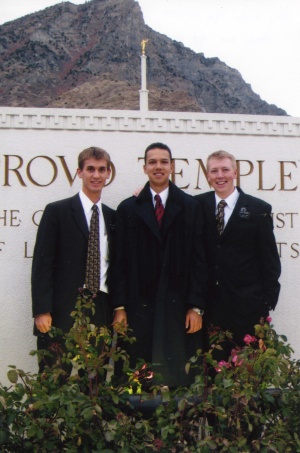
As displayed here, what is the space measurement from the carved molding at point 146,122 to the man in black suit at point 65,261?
34.2 inches

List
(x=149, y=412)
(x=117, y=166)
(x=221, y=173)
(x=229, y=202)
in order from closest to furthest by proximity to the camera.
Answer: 1. (x=149, y=412)
2. (x=221, y=173)
3. (x=229, y=202)
4. (x=117, y=166)

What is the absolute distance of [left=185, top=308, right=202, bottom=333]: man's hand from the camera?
418 centimetres

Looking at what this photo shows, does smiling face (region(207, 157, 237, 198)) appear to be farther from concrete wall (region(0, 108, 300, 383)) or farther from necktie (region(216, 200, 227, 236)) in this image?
concrete wall (region(0, 108, 300, 383))

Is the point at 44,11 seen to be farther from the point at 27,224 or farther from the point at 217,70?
the point at 27,224

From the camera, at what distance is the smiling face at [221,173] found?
Result: 438 centimetres

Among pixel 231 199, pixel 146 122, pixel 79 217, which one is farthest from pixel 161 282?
pixel 146 122

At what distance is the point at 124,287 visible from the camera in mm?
4164

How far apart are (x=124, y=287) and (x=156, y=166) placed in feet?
2.37

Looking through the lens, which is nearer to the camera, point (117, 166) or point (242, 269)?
point (242, 269)

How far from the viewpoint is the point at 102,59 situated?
144 ft

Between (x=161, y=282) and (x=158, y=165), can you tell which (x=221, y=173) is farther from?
(x=161, y=282)

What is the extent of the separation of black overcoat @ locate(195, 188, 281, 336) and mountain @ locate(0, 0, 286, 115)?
32.1 metres

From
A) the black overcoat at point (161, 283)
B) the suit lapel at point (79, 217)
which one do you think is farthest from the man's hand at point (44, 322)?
the suit lapel at point (79, 217)

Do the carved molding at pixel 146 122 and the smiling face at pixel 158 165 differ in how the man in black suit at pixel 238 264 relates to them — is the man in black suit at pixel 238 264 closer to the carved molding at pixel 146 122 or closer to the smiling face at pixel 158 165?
the smiling face at pixel 158 165
